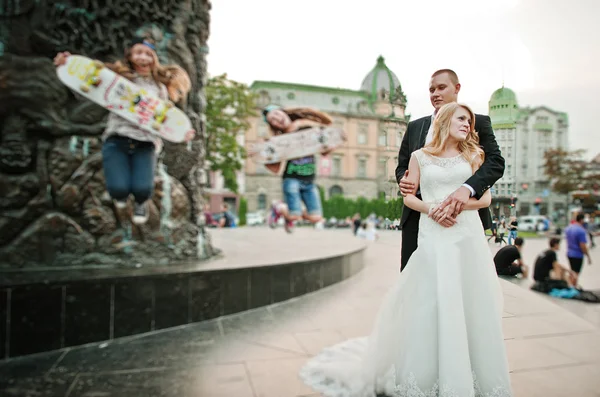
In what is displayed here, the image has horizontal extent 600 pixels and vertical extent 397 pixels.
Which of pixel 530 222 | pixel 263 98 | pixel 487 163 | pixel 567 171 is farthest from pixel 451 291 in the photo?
pixel 263 98

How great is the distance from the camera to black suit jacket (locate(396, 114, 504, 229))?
82.2 inches

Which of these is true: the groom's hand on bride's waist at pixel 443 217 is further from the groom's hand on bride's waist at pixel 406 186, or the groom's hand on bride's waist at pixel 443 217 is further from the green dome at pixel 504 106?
the green dome at pixel 504 106

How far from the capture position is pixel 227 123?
10781mm

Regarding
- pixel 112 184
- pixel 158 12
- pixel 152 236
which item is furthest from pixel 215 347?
pixel 158 12

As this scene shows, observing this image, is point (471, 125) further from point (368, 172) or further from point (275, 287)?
point (275, 287)

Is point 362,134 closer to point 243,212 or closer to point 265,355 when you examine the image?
point 265,355

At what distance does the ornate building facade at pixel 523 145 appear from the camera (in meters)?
2.43

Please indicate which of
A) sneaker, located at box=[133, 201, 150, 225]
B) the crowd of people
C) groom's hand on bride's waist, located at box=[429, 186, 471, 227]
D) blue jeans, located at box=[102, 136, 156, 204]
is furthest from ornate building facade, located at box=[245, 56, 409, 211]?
groom's hand on bride's waist, located at box=[429, 186, 471, 227]

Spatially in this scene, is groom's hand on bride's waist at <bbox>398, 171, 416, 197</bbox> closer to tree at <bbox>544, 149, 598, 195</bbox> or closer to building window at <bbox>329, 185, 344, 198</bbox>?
tree at <bbox>544, 149, 598, 195</bbox>

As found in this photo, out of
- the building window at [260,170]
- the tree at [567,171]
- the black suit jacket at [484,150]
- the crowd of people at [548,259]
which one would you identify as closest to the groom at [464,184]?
the black suit jacket at [484,150]

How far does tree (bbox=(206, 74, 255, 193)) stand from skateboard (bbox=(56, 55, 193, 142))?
1773 millimetres

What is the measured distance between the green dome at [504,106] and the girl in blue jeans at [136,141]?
5232 mm

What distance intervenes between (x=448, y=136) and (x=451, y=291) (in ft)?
2.71

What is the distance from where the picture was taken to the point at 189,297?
5387mm
